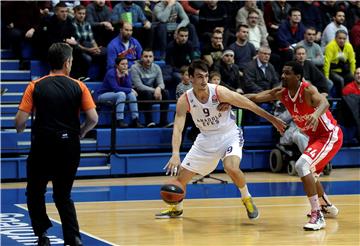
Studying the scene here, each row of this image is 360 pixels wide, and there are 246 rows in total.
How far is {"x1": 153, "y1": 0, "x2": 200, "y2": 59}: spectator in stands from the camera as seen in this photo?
1756 centimetres

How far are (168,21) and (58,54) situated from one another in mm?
9986

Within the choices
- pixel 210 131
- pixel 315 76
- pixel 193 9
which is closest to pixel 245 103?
pixel 210 131

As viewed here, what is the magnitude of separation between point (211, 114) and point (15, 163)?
5.30 metres

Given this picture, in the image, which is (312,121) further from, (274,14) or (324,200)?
(274,14)

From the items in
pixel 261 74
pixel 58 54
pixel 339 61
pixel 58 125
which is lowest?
pixel 261 74

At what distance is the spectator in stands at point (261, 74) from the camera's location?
1648cm

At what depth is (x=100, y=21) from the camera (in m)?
17.4

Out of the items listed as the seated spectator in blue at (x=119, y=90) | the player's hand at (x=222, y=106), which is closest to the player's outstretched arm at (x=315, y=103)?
the player's hand at (x=222, y=106)

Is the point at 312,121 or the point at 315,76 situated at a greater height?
the point at 312,121

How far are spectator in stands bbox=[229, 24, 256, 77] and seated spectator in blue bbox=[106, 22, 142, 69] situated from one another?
6.12 feet

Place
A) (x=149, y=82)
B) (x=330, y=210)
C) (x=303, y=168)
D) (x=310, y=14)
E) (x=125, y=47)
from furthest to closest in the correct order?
1. (x=310, y=14)
2. (x=125, y=47)
3. (x=149, y=82)
4. (x=330, y=210)
5. (x=303, y=168)

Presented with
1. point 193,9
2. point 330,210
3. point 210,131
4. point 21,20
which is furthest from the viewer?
point 193,9

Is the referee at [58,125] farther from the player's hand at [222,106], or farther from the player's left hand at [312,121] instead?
the player's left hand at [312,121]

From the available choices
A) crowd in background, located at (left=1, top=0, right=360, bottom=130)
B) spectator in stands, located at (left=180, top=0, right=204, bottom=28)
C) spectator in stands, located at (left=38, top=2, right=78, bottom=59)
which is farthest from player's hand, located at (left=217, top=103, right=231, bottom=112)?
spectator in stands, located at (left=180, top=0, right=204, bottom=28)
